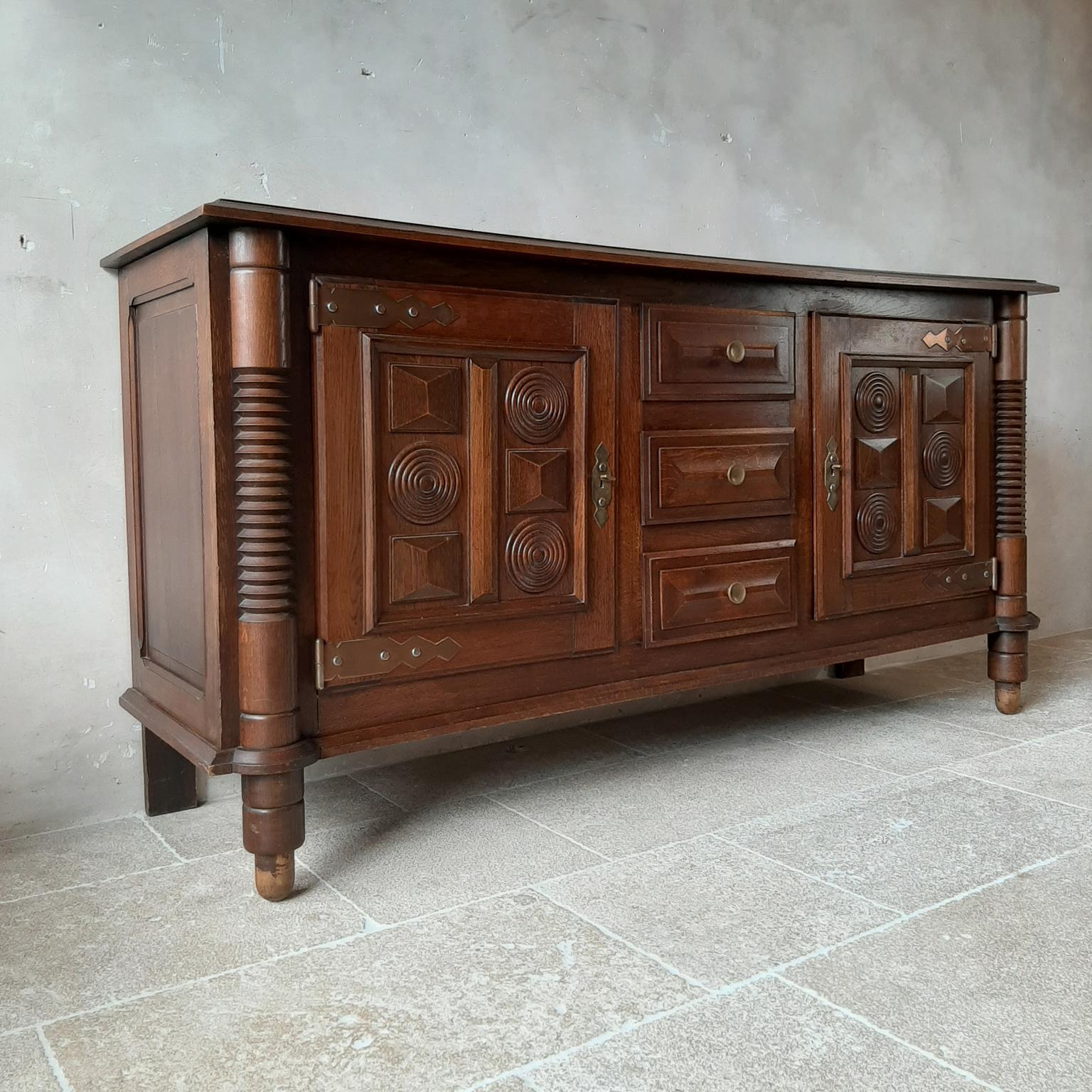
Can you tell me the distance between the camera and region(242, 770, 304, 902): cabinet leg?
1.68 metres

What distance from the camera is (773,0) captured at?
2.98m

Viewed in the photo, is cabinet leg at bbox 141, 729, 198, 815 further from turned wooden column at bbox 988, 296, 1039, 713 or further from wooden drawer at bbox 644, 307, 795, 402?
turned wooden column at bbox 988, 296, 1039, 713

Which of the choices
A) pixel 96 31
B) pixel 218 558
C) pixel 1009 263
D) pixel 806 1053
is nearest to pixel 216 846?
pixel 218 558

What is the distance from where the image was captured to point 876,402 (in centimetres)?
240

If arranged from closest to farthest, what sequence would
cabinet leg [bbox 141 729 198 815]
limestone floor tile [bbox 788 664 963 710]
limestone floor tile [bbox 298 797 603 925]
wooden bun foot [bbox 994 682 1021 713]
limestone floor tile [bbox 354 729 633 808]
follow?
limestone floor tile [bbox 298 797 603 925] → cabinet leg [bbox 141 729 198 815] → limestone floor tile [bbox 354 729 633 808] → wooden bun foot [bbox 994 682 1021 713] → limestone floor tile [bbox 788 664 963 710]

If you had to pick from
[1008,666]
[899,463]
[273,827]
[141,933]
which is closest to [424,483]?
[273,827]

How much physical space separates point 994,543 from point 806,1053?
5.60 feet

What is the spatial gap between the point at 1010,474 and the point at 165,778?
1.97 m

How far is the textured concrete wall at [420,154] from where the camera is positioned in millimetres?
2012

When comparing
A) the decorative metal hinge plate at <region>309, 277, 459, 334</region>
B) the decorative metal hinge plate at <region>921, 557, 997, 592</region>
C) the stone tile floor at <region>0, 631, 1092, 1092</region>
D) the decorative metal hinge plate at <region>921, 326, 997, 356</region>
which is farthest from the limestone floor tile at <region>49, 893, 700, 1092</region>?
the decorative metal hinge plate at <region>921, 326, 997, 356</region>

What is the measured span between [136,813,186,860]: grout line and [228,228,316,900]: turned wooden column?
11.3 inches

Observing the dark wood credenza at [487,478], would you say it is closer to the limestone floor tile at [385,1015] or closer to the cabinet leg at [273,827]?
the cabinet leg at [273,827]

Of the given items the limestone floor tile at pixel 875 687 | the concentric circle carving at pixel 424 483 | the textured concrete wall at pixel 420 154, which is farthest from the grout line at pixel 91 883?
the limestone floor tile at pixel 875 687

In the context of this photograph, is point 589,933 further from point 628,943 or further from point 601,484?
point 601,484
